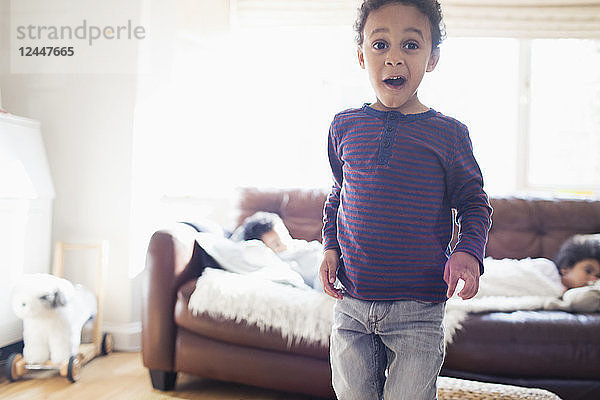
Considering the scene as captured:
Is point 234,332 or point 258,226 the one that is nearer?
point 234,332

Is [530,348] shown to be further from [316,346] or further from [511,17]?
[511,17]

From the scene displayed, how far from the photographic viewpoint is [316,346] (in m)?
1.87

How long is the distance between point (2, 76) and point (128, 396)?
174 centimetres

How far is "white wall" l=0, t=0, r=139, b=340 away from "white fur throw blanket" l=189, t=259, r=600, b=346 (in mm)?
778

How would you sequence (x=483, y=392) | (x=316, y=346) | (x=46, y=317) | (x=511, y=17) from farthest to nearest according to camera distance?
(x=511, y=17)
(x=46, y=317)
(x=316, y=346)
(x=483, y=392)

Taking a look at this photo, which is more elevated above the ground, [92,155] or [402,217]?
[92,155]

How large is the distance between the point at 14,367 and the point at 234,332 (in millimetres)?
940

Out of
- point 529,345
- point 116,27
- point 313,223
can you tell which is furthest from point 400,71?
point 116,27

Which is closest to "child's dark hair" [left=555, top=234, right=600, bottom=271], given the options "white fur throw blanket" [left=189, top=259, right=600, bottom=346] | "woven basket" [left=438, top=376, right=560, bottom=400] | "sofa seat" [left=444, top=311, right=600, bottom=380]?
"white fur throw blanket" [left=189, top=259, right=600, bottom=346]

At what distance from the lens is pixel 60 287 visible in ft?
7.14

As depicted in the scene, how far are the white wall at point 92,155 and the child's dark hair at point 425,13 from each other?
6.17 feet

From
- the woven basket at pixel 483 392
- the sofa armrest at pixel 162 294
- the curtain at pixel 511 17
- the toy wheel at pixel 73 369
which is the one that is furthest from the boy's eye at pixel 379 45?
the curtain at pixel 511 17

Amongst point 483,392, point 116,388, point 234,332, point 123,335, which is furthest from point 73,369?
point 483,392

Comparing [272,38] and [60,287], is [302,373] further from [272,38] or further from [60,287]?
[272,38]
